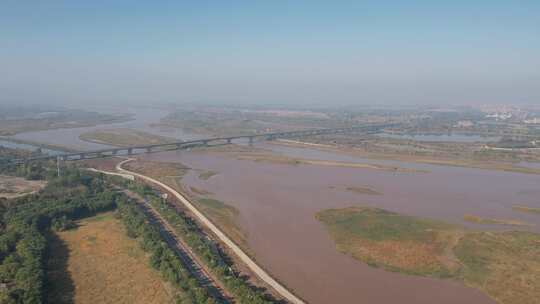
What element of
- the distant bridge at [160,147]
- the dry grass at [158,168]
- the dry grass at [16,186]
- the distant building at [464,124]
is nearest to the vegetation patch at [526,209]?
the dry grass at [158,168]

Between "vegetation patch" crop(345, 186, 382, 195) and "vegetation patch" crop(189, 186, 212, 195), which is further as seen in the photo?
"vegetation patch" crop(189, 186, 212, 195)

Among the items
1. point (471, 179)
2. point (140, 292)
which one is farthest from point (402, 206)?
point (140, 292)

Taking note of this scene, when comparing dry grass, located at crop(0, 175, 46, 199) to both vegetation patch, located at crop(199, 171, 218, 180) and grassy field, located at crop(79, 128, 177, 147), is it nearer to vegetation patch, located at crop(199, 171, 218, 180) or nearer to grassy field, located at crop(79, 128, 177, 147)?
vegetation patch, located at crop(199, 171, 218, 180)

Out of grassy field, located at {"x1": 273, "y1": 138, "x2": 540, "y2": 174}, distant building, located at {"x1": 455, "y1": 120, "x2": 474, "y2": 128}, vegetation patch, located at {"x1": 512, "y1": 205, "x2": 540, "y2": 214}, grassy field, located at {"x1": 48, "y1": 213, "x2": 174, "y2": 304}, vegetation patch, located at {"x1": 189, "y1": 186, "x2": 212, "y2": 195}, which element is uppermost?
distant building, located at {"x1": 455, "y1": 120, "x2": 474, "y2": 128}

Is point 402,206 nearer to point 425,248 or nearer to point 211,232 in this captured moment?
point 425,248

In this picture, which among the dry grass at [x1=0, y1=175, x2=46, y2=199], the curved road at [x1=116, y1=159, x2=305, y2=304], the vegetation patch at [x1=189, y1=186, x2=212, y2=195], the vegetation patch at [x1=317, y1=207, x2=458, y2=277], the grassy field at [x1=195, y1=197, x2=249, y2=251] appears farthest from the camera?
the vegetation patch at [x1=189, y1=186, x2=212, y2=195]

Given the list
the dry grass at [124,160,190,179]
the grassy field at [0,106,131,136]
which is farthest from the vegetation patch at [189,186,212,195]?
the grassy field at [0,106,131,136]
